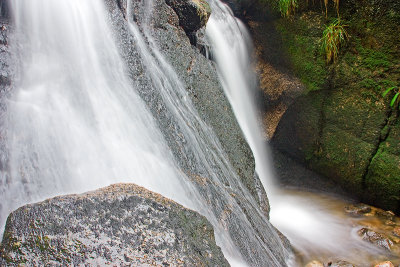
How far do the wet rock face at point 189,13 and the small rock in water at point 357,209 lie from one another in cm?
350

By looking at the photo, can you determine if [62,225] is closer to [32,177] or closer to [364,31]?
[32,177]

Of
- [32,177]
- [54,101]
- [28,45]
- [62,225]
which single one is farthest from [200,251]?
[28,45]

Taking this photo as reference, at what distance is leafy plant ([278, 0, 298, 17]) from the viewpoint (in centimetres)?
527

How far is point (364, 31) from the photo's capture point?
4887 millimetres

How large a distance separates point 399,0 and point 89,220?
16.2ft

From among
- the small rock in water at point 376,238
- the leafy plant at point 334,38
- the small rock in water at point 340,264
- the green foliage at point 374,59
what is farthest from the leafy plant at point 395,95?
the small rock in water at point 340,264

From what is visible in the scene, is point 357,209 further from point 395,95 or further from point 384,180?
point 395,95

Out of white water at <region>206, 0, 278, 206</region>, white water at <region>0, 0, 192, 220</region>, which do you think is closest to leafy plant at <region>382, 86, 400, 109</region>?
white water at <region>206, 0, 278, 206</region>

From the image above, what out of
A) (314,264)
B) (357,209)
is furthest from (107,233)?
(357,209)

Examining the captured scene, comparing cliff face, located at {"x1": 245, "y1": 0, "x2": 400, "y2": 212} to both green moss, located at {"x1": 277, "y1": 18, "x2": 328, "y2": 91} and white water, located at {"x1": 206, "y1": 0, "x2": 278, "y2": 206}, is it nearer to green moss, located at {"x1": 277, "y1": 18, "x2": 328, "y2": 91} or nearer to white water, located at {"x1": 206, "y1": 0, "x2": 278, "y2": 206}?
green moss, located at {"x1": 277, "y1": 18, "x2": 328, "y2": 91}

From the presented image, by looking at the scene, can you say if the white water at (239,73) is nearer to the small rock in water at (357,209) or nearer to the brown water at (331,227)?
the brown water at (331,227)

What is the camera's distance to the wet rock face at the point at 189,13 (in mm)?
4082

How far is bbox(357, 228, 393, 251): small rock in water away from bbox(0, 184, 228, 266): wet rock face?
10.7 ft

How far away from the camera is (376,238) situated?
417cm
